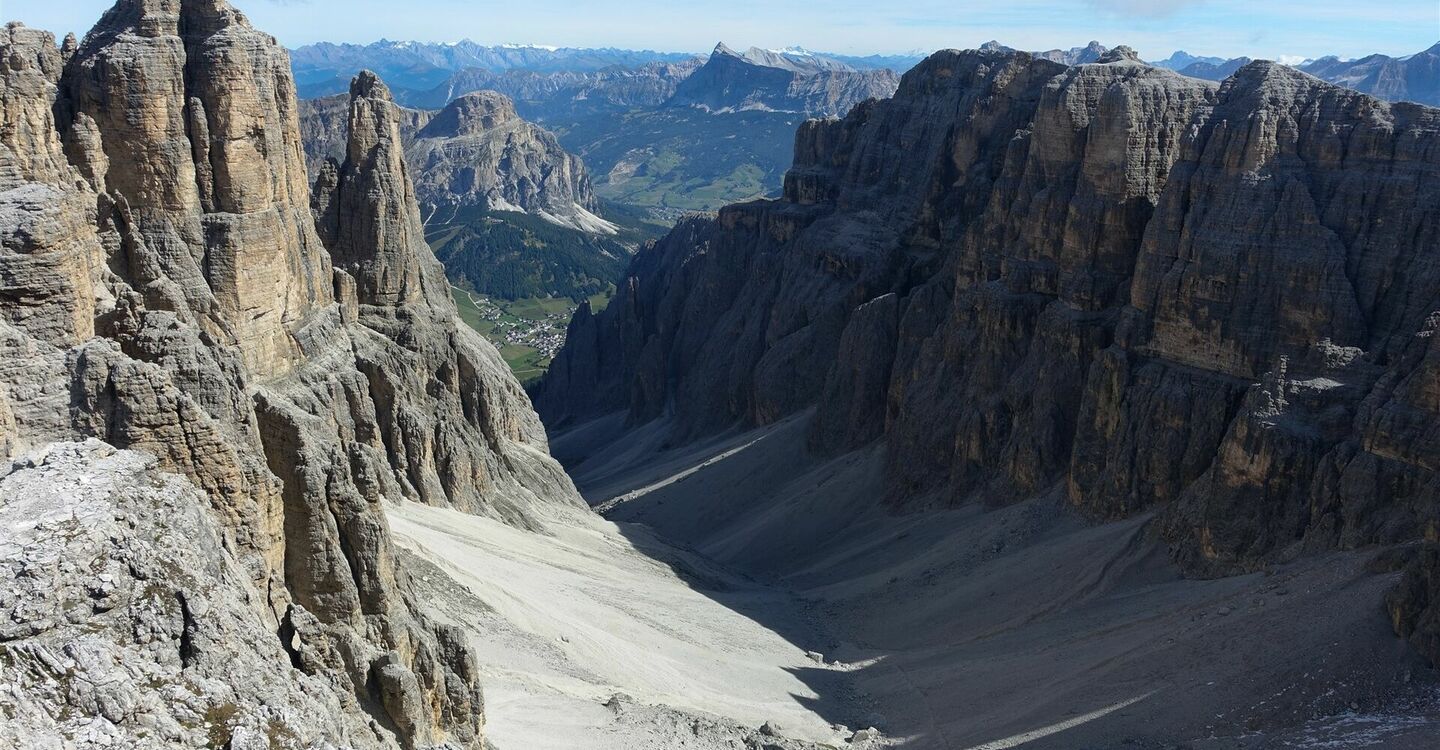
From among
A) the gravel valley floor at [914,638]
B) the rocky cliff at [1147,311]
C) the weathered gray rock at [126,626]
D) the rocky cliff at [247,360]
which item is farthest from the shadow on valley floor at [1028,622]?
the weathered gray rock at [126,626]

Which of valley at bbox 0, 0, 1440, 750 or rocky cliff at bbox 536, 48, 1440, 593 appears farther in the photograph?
rocky cliff at bbox 536, 48, 1440, 593

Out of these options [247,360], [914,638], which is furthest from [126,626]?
[914,638]

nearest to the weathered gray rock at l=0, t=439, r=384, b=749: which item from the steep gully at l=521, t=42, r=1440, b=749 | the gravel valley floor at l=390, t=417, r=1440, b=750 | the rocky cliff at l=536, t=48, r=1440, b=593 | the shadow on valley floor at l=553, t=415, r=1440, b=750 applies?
the gravel valley floor at l=390, t=417, r=1440, b=750

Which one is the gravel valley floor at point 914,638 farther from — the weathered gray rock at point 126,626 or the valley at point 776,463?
the weathered gray rock at point 126,626

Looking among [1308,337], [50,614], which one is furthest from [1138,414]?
[50,614]

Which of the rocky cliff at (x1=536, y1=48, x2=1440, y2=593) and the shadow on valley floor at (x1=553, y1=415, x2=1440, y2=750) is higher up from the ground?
the rocky cliff at (x1=536, y1=48, x2=1440, y2=593)

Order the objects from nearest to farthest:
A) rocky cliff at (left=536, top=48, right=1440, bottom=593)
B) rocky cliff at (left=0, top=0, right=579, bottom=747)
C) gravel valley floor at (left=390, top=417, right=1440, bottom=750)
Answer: rocky cliff at (left=0, top=0, right=579, bottom=747) → gravel valley floor at (left=390, top=417, right=1440, bottom=750) → rocky cliff at (left=536, top=48, right=1440, bottom=593)

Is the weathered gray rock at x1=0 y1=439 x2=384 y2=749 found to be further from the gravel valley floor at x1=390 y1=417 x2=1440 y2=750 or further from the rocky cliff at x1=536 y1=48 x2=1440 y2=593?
the rocky cliff at x1=536 y1=48 x2=1440 y2=593
